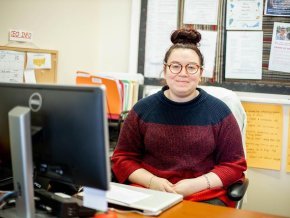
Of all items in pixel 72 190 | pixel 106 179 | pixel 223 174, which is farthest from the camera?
pixel 223 174

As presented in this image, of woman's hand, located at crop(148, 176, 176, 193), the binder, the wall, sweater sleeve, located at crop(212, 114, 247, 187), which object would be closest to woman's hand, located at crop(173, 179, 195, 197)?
woman's hand, located at crop(148, 176, 176, 193)

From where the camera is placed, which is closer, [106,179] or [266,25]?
[106,179]

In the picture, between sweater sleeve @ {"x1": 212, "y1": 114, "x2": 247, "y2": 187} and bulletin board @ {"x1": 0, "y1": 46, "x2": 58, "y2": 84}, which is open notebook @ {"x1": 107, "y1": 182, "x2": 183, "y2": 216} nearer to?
sweater sleeve @ {"x1": 212, "y1": 114, "x2": 247, "y2": 187}

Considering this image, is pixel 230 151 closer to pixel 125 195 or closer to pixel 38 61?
pixel 125 195

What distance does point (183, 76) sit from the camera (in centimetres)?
168

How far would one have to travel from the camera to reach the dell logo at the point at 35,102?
3.21 ft

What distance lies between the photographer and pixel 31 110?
39.1 inches

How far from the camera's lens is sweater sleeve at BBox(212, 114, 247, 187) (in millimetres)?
1633

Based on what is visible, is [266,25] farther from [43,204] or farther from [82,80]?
[43,204]

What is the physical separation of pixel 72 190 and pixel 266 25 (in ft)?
5.77

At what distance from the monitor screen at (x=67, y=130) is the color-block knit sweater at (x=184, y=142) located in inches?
28.7

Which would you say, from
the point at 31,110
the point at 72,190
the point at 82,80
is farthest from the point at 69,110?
the point at 82,80

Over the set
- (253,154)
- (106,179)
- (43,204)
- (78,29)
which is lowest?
(253,154)

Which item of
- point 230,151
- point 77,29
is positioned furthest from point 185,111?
point 77,29
